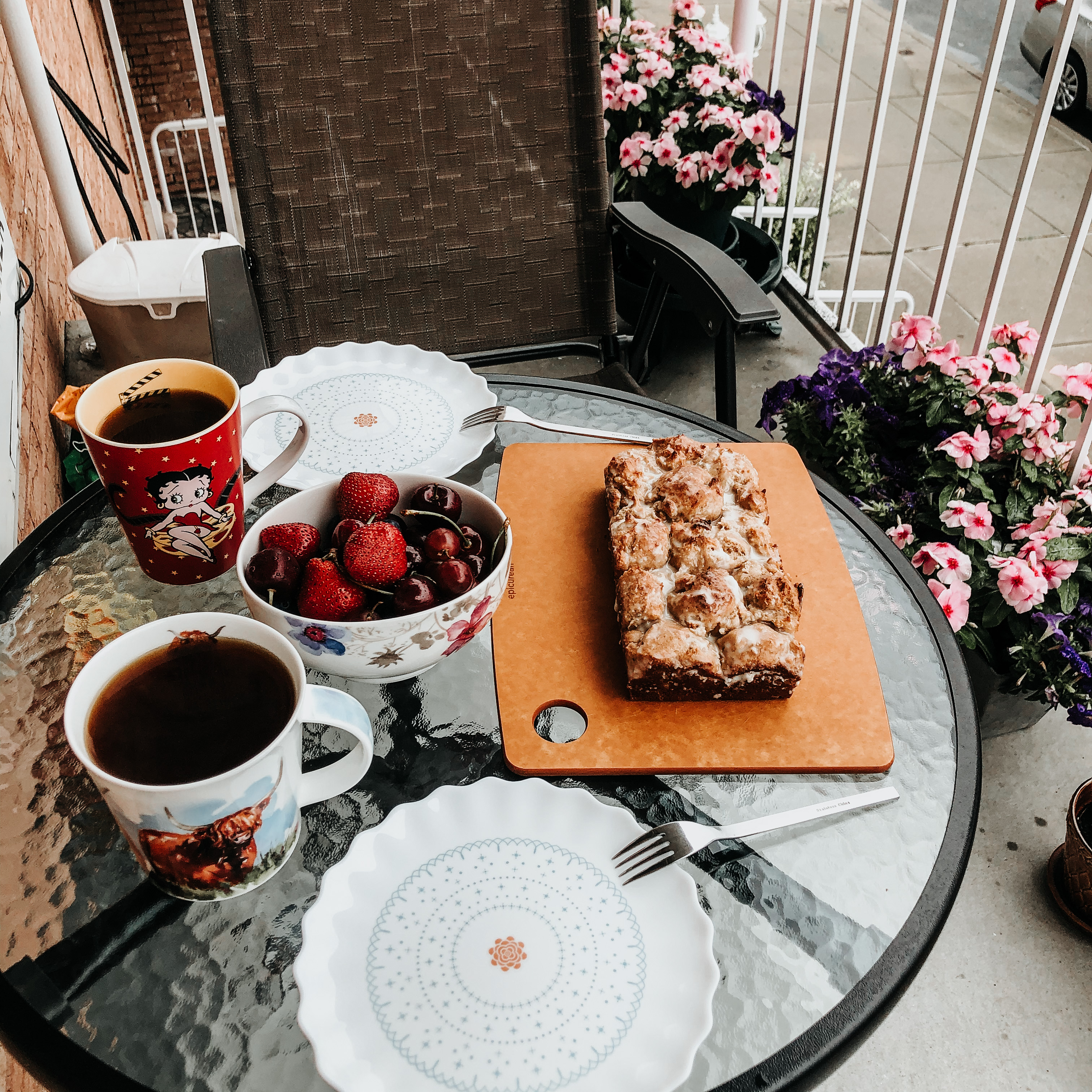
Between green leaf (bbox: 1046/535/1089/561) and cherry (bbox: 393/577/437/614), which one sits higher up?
cherry (bbox: 393/577/437/614)

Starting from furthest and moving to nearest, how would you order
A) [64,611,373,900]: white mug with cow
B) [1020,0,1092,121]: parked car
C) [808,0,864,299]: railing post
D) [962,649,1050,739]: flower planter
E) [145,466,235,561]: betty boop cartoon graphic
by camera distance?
[1020,0,1092,121]: parked car → [808,0,864,299]: railing post → [962,649,1050,739]: flower planter → [145,466,235,561]: betty boop cartoon graphic → [64,611,373,900]: white mug with cow

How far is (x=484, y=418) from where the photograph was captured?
44.5 inches

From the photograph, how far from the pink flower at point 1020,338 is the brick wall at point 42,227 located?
1684 millimetres

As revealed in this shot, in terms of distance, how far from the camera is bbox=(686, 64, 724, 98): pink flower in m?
2.32

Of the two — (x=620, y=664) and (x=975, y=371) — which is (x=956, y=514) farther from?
(x=620, y=664)

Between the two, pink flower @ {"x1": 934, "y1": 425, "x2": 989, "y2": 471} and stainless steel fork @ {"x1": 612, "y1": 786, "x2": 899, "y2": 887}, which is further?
pink flower @ {"x1": 934, "y1": 425, "x2": 989, "y2": 471}

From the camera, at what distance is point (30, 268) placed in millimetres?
1900

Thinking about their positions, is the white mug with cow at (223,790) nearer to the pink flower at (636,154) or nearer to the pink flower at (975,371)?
the pink flower at (975,371)

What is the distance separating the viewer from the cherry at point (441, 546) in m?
0.78

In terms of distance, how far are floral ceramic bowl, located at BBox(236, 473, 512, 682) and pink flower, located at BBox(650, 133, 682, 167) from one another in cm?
179

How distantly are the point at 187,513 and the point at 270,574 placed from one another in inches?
5.8

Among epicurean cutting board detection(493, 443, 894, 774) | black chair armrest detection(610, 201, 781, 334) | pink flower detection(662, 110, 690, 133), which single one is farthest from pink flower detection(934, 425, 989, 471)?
pink flower detection(662, 110, 690, 133)

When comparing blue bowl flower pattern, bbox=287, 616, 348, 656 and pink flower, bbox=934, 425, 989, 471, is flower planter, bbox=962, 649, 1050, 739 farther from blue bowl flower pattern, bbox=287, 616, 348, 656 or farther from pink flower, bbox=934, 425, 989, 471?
blue bowl flower pattern, bbox=287, 616, 348, 656

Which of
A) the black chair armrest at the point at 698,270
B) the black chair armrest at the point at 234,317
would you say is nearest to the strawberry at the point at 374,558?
the black chair armrest at the point at 234,317
